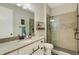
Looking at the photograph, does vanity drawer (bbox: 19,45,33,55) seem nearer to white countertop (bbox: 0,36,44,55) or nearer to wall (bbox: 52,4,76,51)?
white countertop (bbox: 0,36,44,55)

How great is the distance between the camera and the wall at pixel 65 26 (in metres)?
1.32

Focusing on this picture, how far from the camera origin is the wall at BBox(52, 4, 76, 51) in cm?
132

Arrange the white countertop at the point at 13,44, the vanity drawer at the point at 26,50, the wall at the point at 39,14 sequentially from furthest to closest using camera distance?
the wall at the point at 39,14 → the vanity drawer at the point at 26,50 → the white countertop at the point at 13,44

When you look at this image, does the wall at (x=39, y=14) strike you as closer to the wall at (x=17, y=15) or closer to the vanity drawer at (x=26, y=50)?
the wall at (x=17, y=15)

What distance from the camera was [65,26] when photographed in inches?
53.4

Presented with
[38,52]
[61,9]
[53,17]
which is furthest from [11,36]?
[61,9]

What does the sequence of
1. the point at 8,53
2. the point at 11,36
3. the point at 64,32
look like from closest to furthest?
1. the point at 8,53
2. the point at 11,36
3. the point at 64,32

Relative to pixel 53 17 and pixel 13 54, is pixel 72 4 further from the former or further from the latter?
pixel 13 54

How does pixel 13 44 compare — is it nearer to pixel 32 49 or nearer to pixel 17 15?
pixel 32 49

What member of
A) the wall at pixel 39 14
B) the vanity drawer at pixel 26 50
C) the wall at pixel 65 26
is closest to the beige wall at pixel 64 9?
the wall at pixel 65 26

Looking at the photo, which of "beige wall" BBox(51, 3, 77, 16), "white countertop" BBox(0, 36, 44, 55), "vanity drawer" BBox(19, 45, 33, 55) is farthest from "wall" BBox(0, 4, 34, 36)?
"beige wall" BBox(51, 3, 77, 16)

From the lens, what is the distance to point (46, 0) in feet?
4.44
